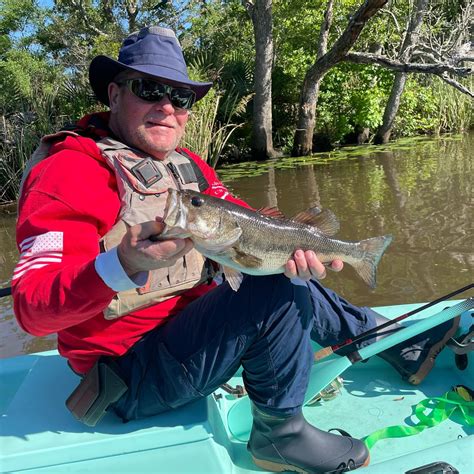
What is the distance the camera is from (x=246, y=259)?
2.05 meters

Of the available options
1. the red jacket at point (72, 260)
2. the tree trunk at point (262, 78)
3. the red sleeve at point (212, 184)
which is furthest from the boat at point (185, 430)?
the tree trunk at point (262, 78)

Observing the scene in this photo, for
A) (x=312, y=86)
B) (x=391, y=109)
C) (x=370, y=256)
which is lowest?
(x=391, y=109)

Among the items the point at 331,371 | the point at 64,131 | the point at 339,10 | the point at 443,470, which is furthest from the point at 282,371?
the point at 339,10

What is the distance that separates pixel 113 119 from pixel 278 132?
16.1 metres

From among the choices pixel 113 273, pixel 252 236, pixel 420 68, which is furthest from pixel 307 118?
pixel 113 273

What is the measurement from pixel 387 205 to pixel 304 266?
23.6 feet

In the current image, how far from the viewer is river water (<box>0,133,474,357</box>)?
5477 millimetres

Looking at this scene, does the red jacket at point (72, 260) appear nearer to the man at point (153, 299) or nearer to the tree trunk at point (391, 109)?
the man at point (153, 299)

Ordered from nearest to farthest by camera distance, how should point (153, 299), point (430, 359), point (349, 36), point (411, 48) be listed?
point (153, 299) < point (430, 359) < point (349, 36) < point (411, 48)

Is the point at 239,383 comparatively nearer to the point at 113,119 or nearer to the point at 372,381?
the point at 372,381

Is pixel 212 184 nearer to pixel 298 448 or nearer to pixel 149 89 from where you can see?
pixel 149 89

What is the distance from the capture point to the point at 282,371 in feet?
7.05

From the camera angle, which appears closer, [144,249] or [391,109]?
[144,249]

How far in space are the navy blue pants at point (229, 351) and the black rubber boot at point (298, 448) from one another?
73 mm
